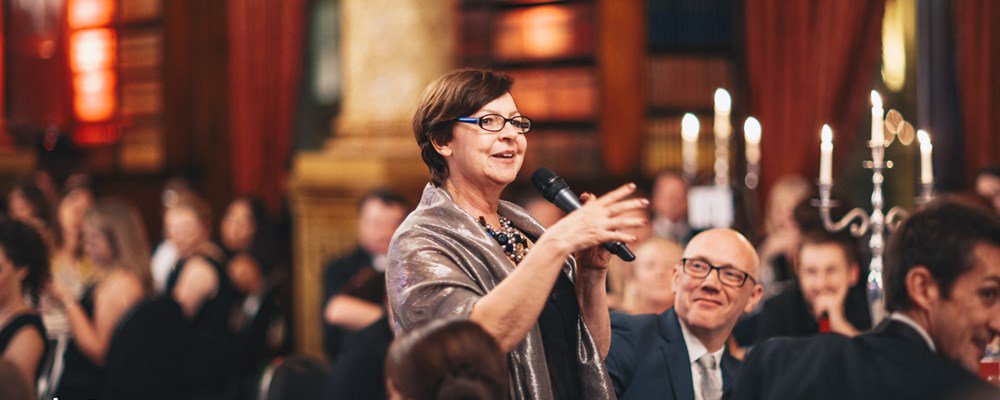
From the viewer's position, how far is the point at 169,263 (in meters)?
7.07

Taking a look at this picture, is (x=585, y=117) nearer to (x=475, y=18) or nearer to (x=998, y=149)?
(x=475, y=18)

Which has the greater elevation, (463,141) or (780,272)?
(463,141)

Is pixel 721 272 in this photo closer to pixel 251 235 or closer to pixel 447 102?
pixel 447 102

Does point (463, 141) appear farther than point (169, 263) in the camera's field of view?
No

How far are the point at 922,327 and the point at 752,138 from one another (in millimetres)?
3513

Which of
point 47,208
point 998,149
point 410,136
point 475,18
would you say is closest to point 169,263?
point 47,208

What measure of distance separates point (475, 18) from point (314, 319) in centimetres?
212

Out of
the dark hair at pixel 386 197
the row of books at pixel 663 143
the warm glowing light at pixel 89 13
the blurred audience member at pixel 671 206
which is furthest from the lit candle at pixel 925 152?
the warm glowing light at pixel 89 13

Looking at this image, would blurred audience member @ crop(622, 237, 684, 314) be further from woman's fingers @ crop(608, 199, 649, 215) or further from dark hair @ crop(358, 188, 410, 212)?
woman's fingers @ crop(608, 199, 649, 215)

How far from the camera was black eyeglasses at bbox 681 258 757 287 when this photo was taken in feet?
9.36

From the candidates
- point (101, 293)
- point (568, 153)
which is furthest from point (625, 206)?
point (568, 153)

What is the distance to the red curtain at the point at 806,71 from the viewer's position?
21.1 ft

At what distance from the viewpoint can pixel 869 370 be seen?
2.04 meters

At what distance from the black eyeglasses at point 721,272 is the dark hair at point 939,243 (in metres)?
0.67
